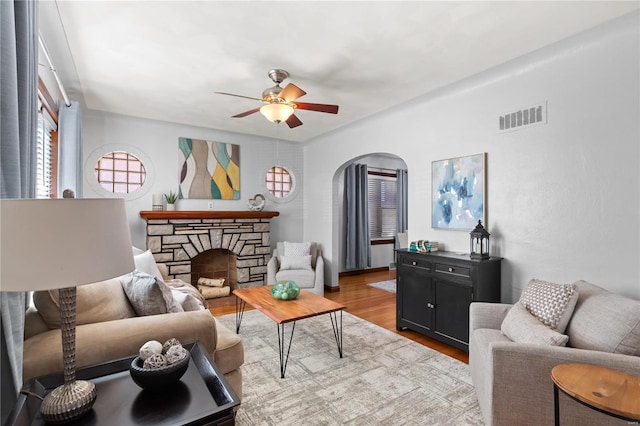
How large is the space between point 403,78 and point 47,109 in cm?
339

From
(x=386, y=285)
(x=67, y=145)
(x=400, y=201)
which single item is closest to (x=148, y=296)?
(x=67, y=145)

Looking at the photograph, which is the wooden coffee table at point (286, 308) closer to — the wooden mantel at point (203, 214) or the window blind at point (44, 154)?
A: the wooden mantel at point (203, 214)

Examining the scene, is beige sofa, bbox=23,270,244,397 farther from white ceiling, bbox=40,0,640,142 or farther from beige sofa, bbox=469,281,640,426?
white ceiling, bbox=40,0,640,142

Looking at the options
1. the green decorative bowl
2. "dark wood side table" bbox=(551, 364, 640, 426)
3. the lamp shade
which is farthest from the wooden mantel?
"dark wood side table" bbox=(551, 364, 640, 426)

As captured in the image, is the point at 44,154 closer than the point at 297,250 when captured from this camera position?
Yes

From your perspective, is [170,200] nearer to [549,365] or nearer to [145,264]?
[145,264]

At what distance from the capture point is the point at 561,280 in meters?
2.59

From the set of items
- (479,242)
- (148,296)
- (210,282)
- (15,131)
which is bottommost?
(210,282)

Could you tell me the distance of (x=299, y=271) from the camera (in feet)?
15.9

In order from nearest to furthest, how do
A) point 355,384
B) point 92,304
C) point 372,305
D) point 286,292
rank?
point 92,304 < point 355,384 < point 286,292 < point 372,305

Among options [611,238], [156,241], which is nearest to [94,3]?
[156,241]

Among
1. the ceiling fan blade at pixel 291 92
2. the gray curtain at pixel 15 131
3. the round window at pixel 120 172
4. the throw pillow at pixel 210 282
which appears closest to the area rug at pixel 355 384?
the gray curtain at pixel 15 131

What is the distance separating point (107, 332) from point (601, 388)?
7.46 ft

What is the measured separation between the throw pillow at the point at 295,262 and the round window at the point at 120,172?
7.76ft
